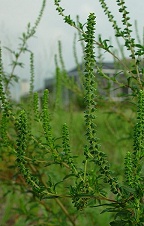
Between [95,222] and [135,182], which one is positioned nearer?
[135,182]

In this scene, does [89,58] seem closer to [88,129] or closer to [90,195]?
[88,129]

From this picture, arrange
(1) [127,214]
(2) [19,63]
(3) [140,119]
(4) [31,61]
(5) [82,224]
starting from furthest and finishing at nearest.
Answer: (5) [82,224] → (2) [19,63] → (4) [31,61] → (1) [127,214] → (3) [140,119]

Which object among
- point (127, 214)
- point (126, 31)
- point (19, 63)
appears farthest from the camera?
point (19, 63)

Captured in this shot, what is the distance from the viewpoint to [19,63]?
88.6 inches

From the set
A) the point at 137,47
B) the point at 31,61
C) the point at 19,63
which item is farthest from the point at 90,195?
the point at 19,63

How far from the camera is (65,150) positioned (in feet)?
3.80

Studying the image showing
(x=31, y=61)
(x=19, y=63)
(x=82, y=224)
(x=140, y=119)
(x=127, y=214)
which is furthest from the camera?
(x=82, y=224)

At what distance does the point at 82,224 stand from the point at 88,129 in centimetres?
224

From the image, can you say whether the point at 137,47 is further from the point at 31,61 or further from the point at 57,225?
the point at 57,225

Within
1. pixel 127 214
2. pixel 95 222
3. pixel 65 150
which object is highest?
pixel 65 150

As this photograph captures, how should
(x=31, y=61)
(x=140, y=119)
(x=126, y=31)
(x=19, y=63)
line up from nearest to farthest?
(x=140, y=119), (x=126, y=31), (x=31, y=61), (x=19, y=63)

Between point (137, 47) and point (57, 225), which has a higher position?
point (137, 47)

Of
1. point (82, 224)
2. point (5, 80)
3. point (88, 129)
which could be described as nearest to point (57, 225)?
point (5, 80)

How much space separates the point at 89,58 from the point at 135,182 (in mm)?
337
